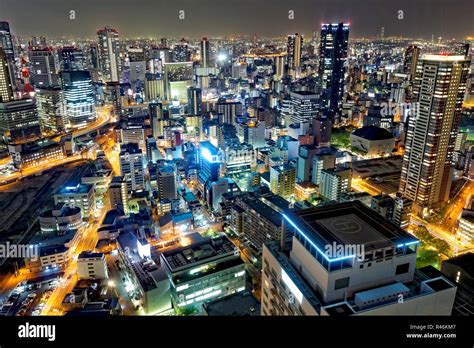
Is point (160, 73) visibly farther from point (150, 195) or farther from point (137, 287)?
point (137, 287)

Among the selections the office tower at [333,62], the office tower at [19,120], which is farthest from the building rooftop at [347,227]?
the office tower at [333,62]

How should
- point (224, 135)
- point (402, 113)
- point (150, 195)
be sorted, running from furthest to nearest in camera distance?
point (402, 113), point (224, 135), point (150, 195)

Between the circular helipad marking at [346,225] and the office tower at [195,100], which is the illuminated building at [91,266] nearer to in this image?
the circular helipad marking at [346,225]

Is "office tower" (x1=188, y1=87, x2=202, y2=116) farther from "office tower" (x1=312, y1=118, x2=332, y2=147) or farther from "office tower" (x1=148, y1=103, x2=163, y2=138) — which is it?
"office tower" (x1=312, y1=118, x2=332, y2=147)

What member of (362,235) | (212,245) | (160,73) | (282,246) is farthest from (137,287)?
(160,73)

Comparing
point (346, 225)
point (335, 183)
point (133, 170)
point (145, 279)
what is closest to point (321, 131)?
point (335, 183)

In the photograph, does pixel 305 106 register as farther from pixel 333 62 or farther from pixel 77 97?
pixel 77 97
